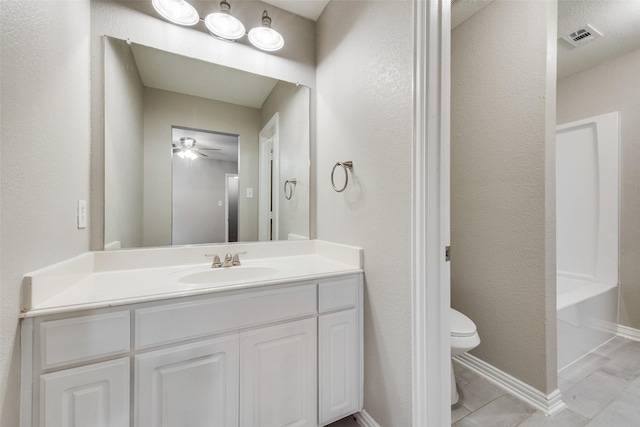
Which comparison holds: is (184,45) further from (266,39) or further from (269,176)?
(269,176)

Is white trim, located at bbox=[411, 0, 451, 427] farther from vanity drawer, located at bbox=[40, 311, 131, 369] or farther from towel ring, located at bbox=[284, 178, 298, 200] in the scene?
vanity drawer, located at bbox=[40, 311, 131, 369]

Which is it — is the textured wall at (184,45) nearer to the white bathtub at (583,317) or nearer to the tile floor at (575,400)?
the tile floor at (575,400)

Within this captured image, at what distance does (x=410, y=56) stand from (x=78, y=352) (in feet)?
5.13

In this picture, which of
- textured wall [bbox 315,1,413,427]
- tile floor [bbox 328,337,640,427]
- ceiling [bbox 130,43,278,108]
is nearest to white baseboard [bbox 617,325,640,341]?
tile floor [bbox 328,337,640,427]

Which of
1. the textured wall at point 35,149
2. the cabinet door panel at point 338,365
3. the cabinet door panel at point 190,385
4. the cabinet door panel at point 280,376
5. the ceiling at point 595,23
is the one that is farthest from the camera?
the ceiling at point 595,23

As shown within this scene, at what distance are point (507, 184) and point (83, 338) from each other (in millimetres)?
2088

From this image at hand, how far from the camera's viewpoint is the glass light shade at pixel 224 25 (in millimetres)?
1428

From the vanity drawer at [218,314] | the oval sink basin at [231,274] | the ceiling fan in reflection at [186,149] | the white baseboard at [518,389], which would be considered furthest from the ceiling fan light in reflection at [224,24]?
the white baseboard at [518,389]

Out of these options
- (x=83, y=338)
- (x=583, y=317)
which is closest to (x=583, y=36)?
(x=583, y=317)

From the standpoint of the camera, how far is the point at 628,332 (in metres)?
2.14

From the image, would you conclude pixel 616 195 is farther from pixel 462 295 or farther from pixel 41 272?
pixel 41 272

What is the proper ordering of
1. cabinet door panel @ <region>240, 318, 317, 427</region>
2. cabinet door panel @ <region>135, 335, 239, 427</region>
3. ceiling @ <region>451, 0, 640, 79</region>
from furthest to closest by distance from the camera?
ceiling @ <region>451, 0, 640, 79</region>, cabinet door panel @ <region>240, 318, 317, 427</region>, cabinet door panel @ <region>135, 335, 239, 427</region>

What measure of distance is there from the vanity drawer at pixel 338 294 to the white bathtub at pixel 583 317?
56.5 inches

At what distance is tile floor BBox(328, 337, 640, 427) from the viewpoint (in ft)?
4.28
